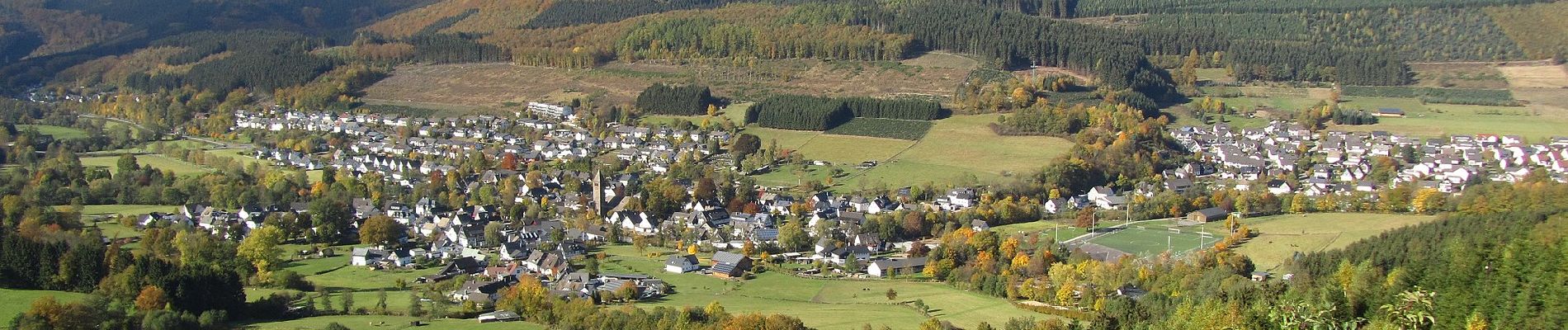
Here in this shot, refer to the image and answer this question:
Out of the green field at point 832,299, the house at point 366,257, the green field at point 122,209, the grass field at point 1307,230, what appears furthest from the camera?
the green field at point 122,209

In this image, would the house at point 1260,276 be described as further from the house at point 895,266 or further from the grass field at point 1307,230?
the house at point 895,266

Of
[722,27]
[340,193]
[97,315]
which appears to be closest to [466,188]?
[340,193]

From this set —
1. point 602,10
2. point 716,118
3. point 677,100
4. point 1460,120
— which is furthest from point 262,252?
point 602,10

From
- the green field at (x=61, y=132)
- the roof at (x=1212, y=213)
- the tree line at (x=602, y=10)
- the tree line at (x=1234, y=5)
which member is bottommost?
the green field at (x=61, y=132)

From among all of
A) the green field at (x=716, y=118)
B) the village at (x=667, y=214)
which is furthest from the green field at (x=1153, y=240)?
the green field at (x=716, y=118)

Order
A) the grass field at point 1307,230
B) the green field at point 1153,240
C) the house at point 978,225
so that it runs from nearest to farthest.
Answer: the grass field at point 1307,230
the green field at point 1153,240
the house at point 978,225

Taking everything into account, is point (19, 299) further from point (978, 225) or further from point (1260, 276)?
point (1260, 276)
